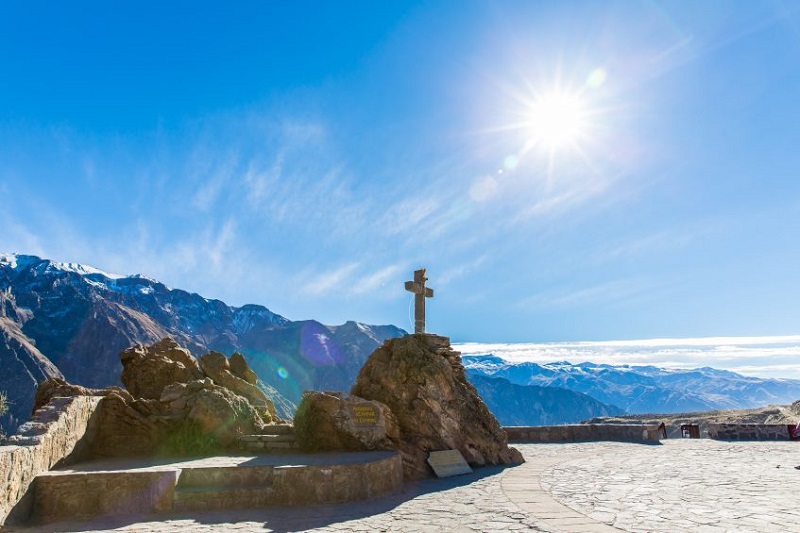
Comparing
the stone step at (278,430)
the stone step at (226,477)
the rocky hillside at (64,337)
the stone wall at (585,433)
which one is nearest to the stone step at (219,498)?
the stone step at (226,477)

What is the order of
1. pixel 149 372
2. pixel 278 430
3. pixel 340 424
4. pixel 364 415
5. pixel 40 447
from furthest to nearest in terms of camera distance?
pixel 149 372
pixel 278 430
pixel 364 415
pixel 340 424
pixel 40 447

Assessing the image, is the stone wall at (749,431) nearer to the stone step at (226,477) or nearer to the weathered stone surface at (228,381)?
the weathered stone surface at (228,381)

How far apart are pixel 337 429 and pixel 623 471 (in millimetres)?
7985

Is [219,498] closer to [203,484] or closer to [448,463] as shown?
[203,484]

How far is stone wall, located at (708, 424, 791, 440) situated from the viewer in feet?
71.9

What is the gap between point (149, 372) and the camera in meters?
18.1

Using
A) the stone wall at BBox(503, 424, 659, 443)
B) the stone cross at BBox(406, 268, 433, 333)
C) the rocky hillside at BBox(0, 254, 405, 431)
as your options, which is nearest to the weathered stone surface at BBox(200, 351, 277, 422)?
the stone cross at BBox(406, 268, 433, 333)

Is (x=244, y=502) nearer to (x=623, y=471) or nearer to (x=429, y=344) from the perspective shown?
(x=429, y=344)

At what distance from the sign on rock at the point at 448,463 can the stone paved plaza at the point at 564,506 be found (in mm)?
459

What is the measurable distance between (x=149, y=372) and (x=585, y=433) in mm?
19827

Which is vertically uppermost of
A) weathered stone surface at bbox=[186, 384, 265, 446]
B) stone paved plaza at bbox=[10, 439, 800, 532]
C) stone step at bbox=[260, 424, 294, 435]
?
weathered stone surface at bbox=[186, 384, 265, 446]

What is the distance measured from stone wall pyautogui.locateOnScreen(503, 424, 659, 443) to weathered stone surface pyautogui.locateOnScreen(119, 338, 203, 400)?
14.8 m

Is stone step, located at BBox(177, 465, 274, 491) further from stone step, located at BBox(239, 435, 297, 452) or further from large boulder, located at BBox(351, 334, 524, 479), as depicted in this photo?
large boulder, located at BBox(351, 334, 524, 479)

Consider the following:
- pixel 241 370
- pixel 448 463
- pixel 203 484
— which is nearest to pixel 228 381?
pixel 241 370
